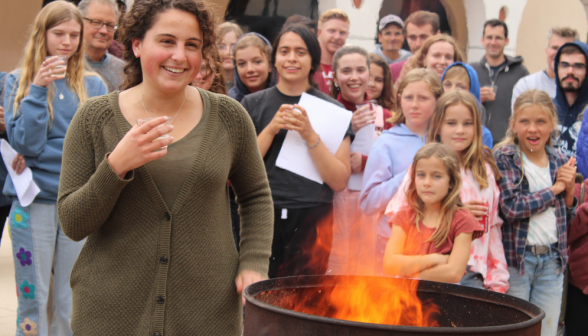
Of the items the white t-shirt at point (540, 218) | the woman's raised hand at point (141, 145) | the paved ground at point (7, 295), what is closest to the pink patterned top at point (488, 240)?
the white t-shirt at point (540, 218)

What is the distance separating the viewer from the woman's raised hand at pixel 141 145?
1557mm

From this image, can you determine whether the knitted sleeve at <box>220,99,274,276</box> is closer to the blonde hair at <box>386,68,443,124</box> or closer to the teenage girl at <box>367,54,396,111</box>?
the blonde hair at <box>386,68,443,124</box>

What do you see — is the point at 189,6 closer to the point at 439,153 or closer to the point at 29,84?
the point at 439,153

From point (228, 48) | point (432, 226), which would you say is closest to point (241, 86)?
point (228, 48)

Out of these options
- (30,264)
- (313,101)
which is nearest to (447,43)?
(313,101)

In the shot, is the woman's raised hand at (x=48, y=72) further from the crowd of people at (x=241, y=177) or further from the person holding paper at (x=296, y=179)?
the person holding paper at (x=296, y=179)

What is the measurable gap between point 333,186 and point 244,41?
1.40 metres

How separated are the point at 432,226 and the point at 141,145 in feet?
5.82

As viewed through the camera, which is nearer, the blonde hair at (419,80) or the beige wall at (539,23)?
the blonde hair at (419,80)

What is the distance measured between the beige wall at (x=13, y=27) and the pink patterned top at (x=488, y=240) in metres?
4.84

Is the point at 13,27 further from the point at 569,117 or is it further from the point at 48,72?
the point at 569,117

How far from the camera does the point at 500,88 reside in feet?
18.9

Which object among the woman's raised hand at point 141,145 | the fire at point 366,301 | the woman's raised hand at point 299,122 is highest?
the woman's raised hand at point 299,122

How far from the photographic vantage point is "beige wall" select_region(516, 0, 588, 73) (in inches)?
376
